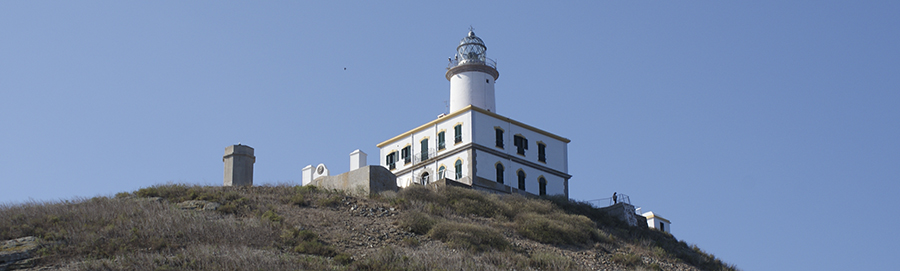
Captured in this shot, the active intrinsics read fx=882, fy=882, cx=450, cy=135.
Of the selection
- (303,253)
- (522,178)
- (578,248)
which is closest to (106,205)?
(303,253)

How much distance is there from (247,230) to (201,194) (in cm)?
529

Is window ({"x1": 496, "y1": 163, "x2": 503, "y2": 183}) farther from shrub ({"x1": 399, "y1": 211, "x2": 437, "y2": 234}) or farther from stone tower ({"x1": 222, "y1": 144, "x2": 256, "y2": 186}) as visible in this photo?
shrub ({"x1": 399, "y1": 211, "x2": 437, "y2": 234})

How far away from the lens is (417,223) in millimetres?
26656

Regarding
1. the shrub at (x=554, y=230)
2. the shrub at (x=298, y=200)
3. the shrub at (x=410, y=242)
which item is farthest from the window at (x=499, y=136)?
the shrub at (x=410, y=242)

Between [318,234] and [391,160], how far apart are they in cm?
1903

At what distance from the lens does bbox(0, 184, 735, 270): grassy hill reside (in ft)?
68.7

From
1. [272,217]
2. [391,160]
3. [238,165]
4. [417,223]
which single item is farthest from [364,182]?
[391,160]

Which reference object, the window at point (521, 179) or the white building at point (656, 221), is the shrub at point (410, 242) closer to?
the window at point (521, 179)

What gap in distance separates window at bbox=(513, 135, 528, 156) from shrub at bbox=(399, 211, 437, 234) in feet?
46.3

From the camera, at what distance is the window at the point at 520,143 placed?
4078 cm

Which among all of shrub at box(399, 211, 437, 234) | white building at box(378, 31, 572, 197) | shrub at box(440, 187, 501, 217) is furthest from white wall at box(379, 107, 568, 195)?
shrub at box(399, 211, 437, 234)

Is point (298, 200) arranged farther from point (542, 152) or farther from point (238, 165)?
point (542, 152)

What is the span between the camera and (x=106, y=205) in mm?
25375

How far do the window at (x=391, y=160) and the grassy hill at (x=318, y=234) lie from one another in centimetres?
1008
